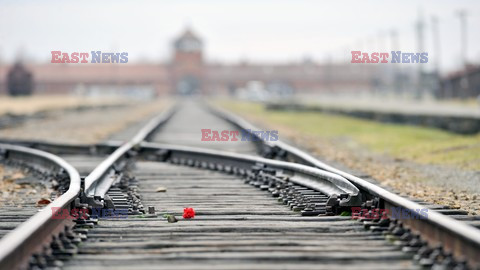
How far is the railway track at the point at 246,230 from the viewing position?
423cm

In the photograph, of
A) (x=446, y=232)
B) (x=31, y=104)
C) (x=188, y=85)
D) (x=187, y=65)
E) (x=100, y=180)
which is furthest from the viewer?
(x=187, y=65)

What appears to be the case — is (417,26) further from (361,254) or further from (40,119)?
(361,254)

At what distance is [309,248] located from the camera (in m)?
4.63

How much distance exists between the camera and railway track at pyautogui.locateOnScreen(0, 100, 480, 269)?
4.23m

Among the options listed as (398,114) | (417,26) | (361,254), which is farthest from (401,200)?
(417,26)

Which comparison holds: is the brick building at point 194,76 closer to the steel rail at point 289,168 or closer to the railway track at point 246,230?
the steel rail at point 289,168

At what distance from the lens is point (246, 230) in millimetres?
5301

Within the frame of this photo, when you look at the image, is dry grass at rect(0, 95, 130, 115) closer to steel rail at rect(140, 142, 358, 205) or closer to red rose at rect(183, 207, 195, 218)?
steel rail at rect(140, 142, 358, 205)

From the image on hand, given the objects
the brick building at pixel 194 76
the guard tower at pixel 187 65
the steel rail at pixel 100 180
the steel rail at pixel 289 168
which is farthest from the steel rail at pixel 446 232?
the guard tower at pixel 187 65
